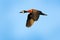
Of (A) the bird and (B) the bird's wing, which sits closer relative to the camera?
(A) the bird

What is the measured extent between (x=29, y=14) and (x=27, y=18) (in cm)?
62

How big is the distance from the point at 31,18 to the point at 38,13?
662mm

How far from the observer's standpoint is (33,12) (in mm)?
20859

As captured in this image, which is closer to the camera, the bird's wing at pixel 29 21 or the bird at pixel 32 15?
the bird at pixel 32 15

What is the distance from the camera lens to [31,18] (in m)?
21.4

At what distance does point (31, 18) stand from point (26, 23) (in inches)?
28.0

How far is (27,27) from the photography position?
21.3 m

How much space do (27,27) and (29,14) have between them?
0.96 metres

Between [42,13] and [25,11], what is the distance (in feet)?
4.58

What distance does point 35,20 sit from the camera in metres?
21.2

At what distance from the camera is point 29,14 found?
70.4 ft

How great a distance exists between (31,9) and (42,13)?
1.18m

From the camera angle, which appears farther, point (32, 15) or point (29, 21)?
point (29, 21)

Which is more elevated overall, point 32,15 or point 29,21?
point 32,15
